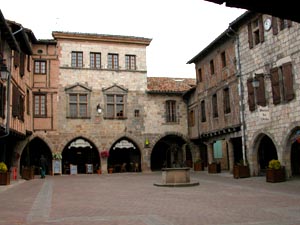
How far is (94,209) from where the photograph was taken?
8703 mm

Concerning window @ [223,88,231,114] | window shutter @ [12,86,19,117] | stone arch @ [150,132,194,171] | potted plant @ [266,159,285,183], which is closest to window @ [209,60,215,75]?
window @ [223,88,231,114]

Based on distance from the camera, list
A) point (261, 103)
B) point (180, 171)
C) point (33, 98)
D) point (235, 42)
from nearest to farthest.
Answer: point (180, 171)
point (261, 103)
point (235, 42)
point (33, 98)

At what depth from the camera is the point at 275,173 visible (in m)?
15.1

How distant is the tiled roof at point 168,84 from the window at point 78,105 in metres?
4.56

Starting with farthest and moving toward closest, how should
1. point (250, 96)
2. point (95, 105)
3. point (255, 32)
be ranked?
1. point (95, 105)
2. point (250, 96)
3. point (255, 32)

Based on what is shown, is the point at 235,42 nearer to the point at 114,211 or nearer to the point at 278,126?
the point at 278,126

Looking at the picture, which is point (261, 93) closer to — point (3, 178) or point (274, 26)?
point (274, 26)

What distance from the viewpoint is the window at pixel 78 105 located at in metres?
25.2

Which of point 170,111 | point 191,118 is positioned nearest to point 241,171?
point 191,118

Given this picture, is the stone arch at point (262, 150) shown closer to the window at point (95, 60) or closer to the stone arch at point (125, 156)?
the stone arch at point (125, 156)

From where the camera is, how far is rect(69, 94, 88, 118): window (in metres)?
25.2

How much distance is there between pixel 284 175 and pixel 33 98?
1606 centimetres

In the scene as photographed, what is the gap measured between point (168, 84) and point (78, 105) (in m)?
6.93

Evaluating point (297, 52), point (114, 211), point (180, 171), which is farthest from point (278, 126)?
point (114, 211)
